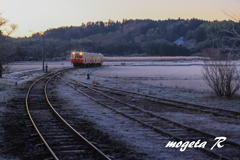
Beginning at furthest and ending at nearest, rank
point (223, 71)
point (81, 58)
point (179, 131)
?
point (81, 58) < point (223, 71) < point (179, 131)

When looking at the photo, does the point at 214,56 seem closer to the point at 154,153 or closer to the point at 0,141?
the point at 154,153

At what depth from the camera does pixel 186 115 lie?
13.3 m

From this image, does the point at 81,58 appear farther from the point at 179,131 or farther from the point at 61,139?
the point at 61,139

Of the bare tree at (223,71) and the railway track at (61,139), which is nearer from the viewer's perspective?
the railway track at (61,139)

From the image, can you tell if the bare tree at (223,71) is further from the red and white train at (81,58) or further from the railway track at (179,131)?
the red and white train at (81,58)

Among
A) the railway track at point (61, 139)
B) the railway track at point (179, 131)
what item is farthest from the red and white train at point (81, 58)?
the railway track at point (61, 139)

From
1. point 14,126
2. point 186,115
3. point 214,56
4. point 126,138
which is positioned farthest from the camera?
point 214,56

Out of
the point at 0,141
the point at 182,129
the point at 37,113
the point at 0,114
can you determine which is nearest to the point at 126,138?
the point at 182,129

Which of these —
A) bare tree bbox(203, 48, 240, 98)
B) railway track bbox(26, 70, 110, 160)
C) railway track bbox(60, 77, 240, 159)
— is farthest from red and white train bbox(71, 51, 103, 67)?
railway track bbox(26, 70, 110, 160)

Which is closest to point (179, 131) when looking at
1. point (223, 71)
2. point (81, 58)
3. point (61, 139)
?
point (61, 139)

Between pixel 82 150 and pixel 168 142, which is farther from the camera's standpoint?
pixel 168 142

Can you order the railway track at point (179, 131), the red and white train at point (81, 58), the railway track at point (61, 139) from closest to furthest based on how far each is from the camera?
the railway track at point (61, 139)
the railway track at point (179, 131)
the red and white train at point (81, 58)

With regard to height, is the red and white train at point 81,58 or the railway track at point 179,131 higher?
the red and white train at point 81,58

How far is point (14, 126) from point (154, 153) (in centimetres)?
571
